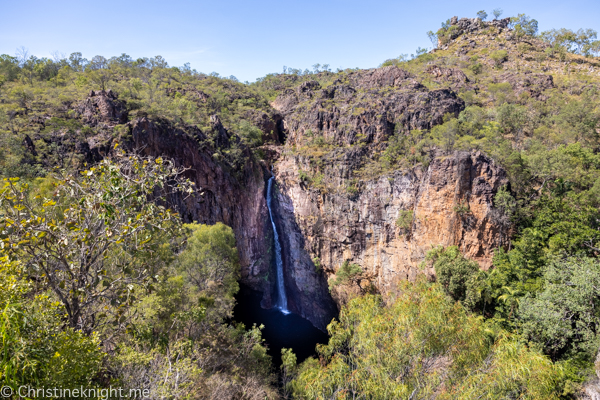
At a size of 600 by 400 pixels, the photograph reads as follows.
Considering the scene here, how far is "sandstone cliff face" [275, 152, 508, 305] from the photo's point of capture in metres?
16.9

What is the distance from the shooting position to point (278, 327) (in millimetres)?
24828

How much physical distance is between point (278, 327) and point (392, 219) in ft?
46.1

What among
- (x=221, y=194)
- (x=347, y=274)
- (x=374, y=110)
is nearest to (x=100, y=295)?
(x=347, y=274)

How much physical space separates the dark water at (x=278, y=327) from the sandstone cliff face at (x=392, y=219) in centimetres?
367

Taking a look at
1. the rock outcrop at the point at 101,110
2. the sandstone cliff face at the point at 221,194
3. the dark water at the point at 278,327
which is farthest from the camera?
the dark water at the point at 278,327

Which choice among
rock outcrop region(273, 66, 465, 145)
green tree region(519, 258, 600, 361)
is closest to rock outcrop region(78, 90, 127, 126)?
rock outcrop region(273, 66, 465, 145)

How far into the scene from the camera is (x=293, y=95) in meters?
41.8

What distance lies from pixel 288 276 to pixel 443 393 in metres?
20.7

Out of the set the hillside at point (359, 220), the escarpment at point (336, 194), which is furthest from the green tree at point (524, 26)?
the escarpment at point (336, 194)

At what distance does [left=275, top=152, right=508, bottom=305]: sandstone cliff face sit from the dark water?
3.67 metres

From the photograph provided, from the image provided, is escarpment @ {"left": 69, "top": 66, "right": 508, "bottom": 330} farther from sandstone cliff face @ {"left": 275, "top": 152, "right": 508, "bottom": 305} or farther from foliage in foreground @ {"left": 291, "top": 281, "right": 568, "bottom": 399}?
foliage in foreground @ {"left": 291, "top": 281, "right": 568, "bottom": 399}

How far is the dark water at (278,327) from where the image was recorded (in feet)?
73.0

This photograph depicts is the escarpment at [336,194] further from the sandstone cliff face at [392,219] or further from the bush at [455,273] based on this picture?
the bush at [455,273]

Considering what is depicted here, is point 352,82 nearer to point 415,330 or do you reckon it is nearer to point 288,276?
point 288,276
